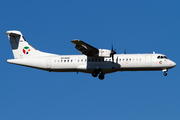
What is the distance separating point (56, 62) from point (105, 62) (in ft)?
16.6

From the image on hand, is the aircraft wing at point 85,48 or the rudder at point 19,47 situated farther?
the rudder at point 19,47

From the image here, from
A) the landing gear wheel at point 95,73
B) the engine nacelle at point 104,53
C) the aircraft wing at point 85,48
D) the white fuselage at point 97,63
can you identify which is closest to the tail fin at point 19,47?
the white fuselage at point 97,63

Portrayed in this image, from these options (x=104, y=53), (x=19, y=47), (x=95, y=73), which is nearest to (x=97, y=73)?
(x=95, y=73)

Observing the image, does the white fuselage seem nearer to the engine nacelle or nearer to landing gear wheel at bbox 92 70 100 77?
landing gear wheel at bbox 92 70 100 77

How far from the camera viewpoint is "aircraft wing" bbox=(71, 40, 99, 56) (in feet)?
95.7

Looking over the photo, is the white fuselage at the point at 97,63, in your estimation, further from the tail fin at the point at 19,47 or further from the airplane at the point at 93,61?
the tail fin at the point at 19,47

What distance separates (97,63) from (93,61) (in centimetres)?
46

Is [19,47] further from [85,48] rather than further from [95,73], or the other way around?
[95,73]

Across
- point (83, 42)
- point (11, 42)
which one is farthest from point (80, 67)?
point (11, 42)

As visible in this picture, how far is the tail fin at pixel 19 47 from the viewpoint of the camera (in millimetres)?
33719

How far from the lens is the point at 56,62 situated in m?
32.2

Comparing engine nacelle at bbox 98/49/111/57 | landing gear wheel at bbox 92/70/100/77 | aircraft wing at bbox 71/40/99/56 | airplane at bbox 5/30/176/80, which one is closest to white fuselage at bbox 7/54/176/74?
airplane at bbox 5/30/176/80

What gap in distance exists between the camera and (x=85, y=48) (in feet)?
98.9

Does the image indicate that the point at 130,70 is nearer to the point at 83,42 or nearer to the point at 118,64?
the point at 118,64
